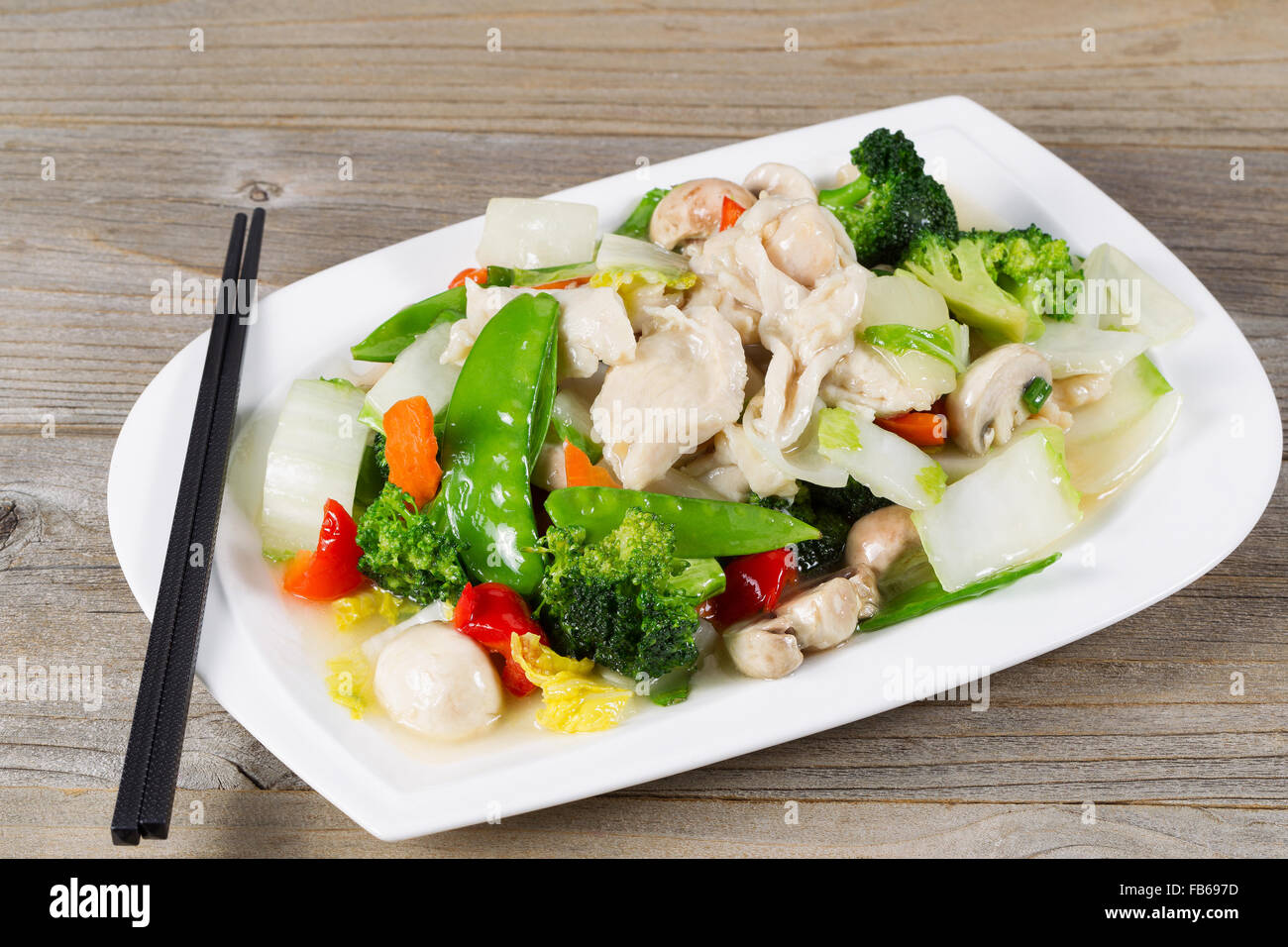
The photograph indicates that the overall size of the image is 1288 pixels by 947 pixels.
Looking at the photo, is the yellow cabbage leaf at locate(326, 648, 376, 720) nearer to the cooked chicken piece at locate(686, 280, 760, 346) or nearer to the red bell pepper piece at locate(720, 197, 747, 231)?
the cooked chicken piece at locate(686, 280, 760, 346)

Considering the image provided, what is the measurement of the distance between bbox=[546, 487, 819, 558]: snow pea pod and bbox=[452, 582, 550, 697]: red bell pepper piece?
217 millimetres

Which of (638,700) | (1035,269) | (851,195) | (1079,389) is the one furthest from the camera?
(851,195)

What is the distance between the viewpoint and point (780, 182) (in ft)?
10.6

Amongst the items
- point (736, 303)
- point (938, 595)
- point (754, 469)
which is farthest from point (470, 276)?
point (938, 595)

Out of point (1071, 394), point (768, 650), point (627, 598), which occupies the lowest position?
point (768, 650)

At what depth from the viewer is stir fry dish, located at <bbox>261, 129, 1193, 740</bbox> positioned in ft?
7.86

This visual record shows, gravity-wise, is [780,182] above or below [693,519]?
above

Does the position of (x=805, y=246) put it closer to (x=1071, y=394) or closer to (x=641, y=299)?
(x=641, y=299)

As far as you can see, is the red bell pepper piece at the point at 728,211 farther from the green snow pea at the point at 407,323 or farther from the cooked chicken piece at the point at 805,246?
the green snow pea at the point at 407,323

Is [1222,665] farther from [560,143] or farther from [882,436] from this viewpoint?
[560,143]

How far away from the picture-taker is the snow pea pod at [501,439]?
2537 mm

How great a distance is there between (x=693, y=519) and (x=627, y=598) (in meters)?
0.29

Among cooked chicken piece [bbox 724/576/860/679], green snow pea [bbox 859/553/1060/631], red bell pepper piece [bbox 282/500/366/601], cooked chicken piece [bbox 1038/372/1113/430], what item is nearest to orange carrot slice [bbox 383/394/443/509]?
red bell pepper piece [bbox 282/500/366/601]

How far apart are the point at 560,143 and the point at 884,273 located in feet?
6.01
